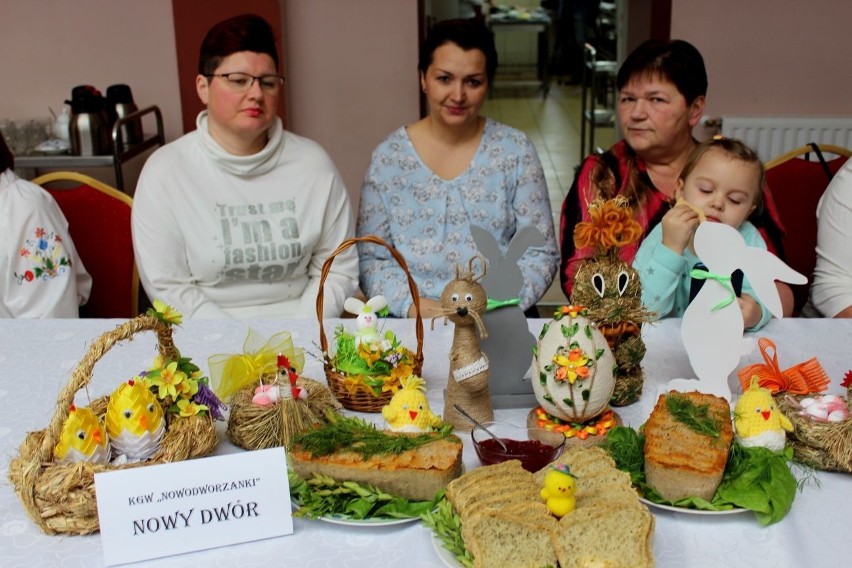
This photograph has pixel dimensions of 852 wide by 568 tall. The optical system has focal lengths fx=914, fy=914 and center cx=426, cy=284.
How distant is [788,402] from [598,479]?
0.37 meters

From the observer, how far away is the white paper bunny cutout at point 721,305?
136 centimetres

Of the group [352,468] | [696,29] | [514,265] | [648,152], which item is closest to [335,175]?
[648,152]

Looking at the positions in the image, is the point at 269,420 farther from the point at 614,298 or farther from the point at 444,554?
the point at 614,298

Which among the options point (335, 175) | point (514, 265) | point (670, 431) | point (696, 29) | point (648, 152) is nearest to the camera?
point (670, 431)

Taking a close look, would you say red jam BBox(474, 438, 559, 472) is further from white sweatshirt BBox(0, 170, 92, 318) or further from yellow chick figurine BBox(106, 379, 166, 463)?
white sweatshirt BBox(0, 170, 92, 318)

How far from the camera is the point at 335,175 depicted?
2.37 metres

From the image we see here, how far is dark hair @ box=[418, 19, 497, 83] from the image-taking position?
2352mm

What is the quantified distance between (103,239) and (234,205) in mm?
440

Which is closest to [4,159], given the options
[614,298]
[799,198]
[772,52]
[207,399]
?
[207,399]

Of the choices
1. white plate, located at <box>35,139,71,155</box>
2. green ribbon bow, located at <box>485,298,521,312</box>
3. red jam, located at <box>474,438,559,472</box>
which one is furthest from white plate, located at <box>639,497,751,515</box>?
white plate, located at <box>35,139,71,155</box>

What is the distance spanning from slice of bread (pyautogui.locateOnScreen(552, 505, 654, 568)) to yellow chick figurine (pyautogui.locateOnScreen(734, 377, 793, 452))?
26 cm

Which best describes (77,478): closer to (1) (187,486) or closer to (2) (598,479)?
(1) (187,486)

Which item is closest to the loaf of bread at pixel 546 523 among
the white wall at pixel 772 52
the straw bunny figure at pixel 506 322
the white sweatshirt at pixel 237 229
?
the straw bunny figure at pixel 506 322

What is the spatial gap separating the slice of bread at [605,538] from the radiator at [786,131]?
3052mm
